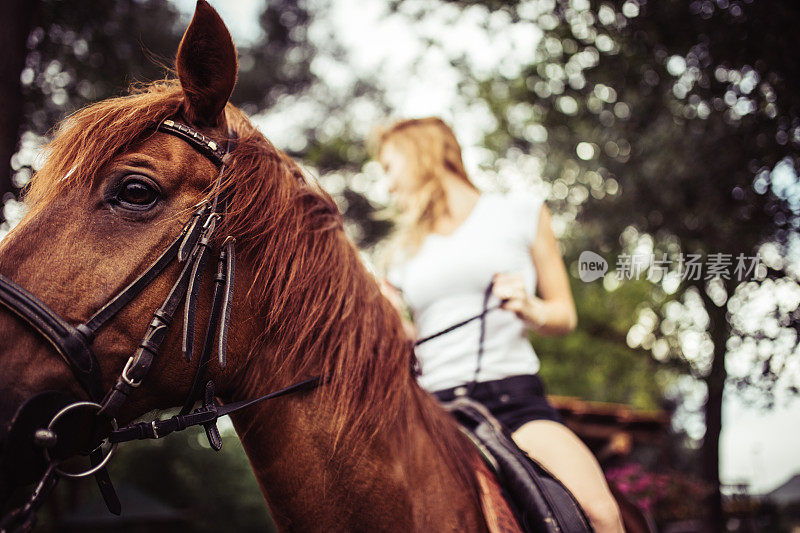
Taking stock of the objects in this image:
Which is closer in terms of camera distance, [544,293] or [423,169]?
[544,293]

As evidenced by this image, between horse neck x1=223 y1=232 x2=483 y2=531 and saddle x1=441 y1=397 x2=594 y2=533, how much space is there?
245 mm

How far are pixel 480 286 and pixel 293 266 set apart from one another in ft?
3.86

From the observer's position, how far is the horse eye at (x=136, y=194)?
133 centimetres

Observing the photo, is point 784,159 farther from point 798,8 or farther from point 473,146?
point 473,146

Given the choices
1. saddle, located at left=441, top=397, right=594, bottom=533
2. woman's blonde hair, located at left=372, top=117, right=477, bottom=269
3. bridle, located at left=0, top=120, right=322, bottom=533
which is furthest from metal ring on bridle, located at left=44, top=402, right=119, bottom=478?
woman's blonde hair, located at left=372, top=117, right=477, bottom=269

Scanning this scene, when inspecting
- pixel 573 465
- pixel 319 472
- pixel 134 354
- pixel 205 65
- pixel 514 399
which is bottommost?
pixel 573 465

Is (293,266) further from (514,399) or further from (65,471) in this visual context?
(514,399)

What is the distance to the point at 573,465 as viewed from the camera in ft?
6.29

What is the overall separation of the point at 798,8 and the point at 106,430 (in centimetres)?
667

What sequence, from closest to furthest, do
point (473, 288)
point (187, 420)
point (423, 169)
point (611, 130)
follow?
point (187, 420) → point (473, 288) → point (423, 169) → point (611, 130)

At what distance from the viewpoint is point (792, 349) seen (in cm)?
579

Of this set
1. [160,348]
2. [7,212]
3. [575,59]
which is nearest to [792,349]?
[575,59]

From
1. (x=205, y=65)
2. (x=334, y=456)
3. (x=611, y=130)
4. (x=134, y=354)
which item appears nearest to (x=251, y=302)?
(x=134, y=354)

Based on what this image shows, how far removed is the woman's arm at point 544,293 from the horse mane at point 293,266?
670 millimetres
